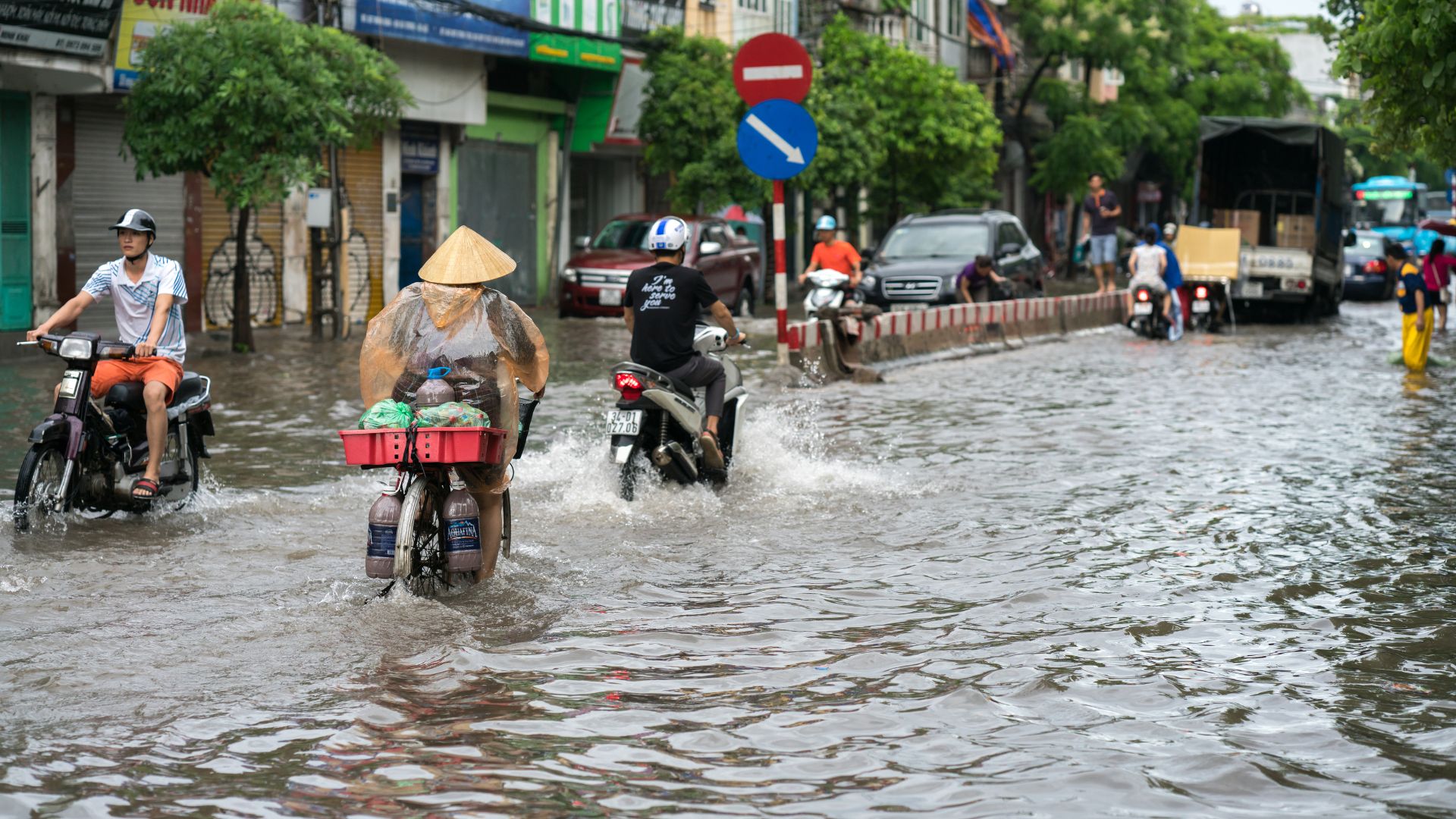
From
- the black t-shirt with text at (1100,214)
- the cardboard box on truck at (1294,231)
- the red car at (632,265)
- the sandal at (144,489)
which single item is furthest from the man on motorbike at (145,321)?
the cardboard box on truck at (1294,231)

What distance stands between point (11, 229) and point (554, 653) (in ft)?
→ 50.6

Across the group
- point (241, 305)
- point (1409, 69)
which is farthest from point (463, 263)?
point (241, 305)

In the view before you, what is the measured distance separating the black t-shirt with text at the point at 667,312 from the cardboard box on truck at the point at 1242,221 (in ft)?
78.9

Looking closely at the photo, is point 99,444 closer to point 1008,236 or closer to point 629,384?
point 629,384

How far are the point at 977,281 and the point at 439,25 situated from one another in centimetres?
850

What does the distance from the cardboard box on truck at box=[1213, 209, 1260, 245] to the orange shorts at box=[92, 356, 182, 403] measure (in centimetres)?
2593

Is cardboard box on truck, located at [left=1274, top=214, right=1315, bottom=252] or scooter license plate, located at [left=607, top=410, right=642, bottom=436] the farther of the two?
cardboard box on truck, located at [left=1274, top=214, right=1315, bottom=252]

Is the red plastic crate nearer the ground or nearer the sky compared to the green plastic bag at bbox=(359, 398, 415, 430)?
nearer the ground

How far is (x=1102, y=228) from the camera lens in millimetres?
28453

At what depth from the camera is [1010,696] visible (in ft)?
19.3

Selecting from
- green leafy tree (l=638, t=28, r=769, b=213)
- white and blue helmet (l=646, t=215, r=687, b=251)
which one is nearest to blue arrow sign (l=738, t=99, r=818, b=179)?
white and blue helmet (l=646, t=215, r=687, b=251)

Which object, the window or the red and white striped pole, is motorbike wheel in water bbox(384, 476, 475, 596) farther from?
the window

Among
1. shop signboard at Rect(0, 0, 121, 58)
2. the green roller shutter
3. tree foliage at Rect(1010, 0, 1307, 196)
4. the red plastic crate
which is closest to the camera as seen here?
the red plastic crate

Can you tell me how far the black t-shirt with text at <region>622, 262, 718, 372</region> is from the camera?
32.7 ft
